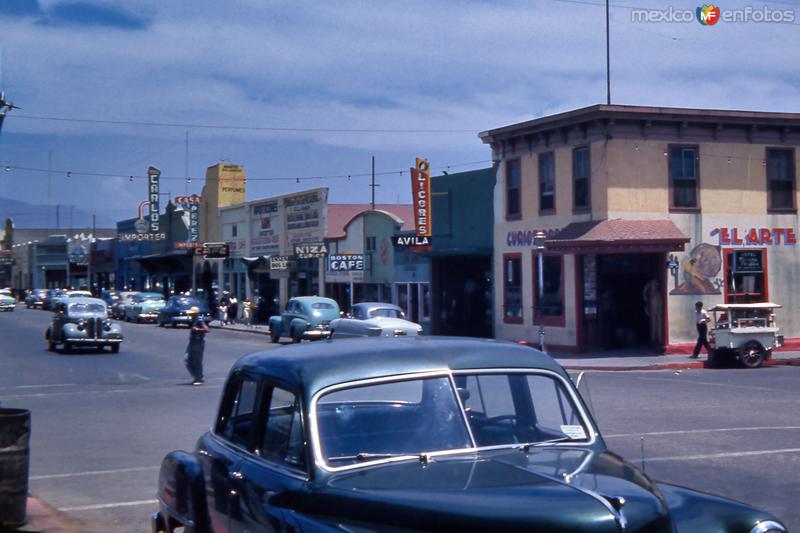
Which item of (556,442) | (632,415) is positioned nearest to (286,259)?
(632,415)

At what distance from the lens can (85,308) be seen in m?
32.6

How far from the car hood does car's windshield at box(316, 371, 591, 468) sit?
5.4 inches

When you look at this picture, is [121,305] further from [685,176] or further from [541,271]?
[685,176]

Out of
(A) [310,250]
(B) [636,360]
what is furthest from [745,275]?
(A) [310,250]

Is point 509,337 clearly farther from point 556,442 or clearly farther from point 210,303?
Result: point 210,303

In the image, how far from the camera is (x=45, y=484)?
10.6m

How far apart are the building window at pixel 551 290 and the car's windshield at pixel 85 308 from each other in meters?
15.3

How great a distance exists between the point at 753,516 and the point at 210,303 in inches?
2398

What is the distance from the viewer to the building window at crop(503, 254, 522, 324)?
31.9 m

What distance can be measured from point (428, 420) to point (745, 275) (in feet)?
89.0

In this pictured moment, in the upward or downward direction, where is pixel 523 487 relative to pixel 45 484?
upward

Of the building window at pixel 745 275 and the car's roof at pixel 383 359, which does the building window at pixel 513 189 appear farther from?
the car's roof at pixel 383 359

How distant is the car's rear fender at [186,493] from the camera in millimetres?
5422

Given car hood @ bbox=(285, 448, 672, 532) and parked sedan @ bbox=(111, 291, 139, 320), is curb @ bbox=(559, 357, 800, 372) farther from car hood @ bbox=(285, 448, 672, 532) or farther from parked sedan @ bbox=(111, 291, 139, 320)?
parked sedan @ bbox=(111, 291, 139, 320)
